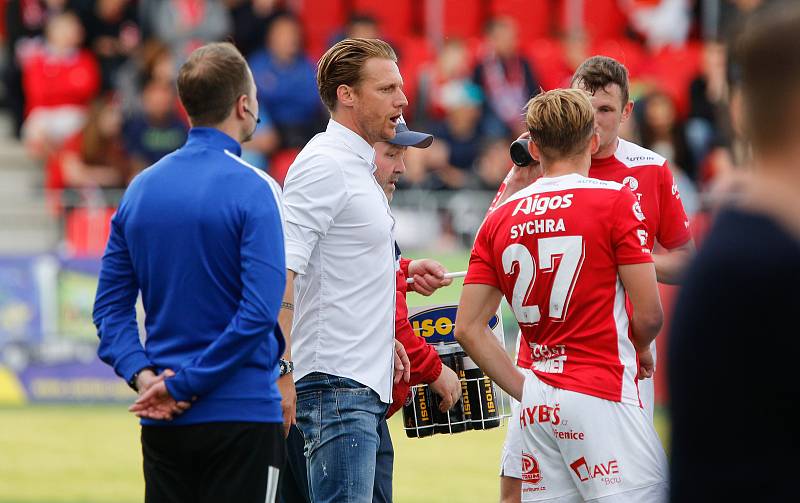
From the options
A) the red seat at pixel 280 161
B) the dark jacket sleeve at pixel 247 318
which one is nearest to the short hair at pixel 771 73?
the dark jacket sleeve at pixel 247 318

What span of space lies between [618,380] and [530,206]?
0.69 metres

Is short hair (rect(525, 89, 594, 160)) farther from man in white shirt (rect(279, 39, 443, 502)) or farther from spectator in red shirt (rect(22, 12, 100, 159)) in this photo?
spectator in red shirt (rect(22, 12, 100, 159))

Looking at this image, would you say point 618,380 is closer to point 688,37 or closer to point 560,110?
point 560,110

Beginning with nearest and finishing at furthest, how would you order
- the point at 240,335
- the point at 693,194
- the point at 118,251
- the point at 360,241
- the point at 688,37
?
the point at 240,335
the point at 118,251
the point at 360,241
the point at 693,194
the point at 688,37

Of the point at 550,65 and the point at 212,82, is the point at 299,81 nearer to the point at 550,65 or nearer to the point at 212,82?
the point at 550,65

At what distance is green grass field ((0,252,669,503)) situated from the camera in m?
9.39

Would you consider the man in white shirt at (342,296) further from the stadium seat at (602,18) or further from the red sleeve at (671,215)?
the stadium seat at (602,18)

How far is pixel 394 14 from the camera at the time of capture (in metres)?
19.5

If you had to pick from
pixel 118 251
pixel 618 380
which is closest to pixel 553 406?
pixel 618 380

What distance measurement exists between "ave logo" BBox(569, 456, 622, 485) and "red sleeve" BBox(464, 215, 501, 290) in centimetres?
70

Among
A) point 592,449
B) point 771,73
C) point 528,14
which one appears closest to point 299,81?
point 528,14

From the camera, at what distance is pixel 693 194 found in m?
14.5

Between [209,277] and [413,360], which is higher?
[209,277]

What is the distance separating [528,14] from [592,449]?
1571cm
